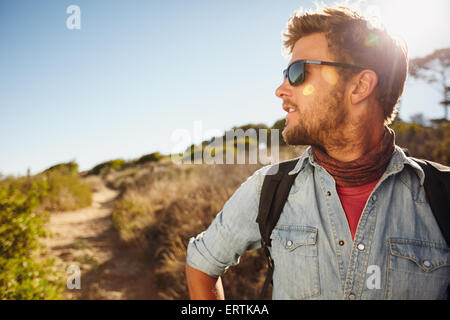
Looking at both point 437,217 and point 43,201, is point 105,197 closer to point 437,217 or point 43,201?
point 43,201

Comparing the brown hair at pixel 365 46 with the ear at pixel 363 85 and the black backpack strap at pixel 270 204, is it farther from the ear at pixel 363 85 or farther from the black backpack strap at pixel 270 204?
the black backpack strap at pixel 270 204

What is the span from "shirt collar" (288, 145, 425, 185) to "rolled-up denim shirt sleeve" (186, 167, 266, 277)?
0.26 meters

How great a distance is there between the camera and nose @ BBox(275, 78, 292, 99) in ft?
5.51

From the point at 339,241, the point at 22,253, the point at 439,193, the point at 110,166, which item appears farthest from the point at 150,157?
the point at 439,193

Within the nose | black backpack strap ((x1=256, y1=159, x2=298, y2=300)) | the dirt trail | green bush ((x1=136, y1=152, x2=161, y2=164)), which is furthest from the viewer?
green bush ((x1=136, y1=152, x2=161, y2=164))

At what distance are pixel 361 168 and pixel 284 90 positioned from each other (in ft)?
2.39

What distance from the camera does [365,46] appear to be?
5.32 feet

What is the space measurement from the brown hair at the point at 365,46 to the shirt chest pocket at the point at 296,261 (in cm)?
110

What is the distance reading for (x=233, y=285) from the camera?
3.83 meters

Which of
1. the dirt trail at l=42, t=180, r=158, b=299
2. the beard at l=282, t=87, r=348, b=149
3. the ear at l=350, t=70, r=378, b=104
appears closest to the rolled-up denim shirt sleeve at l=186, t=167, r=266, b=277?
the beard at l=282, t=87, r=348, b=149

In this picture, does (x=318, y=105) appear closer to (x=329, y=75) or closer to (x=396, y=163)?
(x=329, y=75)

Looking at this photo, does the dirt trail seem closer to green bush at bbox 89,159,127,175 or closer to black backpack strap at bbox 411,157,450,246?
black backpack strap at bbox 411,157,450,246

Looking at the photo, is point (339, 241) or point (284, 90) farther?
point (284, 90)

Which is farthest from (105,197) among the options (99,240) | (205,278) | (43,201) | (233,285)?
(205,278)
